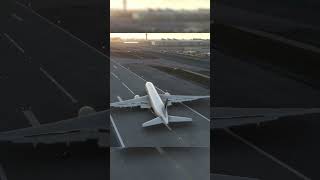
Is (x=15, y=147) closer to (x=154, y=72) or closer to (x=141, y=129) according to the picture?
(x=141, y=129)

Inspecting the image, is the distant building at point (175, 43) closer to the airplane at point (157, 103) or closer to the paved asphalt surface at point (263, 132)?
the paved asphalt surface at point (263, 132)

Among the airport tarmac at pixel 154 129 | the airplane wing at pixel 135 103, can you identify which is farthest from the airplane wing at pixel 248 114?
the airplane wing at pixel 135 103

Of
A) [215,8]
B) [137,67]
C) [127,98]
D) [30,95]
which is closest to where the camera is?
[215,8]

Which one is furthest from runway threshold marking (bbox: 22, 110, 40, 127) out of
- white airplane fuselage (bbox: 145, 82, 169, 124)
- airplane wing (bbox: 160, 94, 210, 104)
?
airplane wing (bbox: 160, 94, 210, 104)

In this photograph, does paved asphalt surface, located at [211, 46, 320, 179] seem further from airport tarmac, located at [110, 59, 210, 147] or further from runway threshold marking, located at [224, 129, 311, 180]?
airport tarmac, located at [110, 59, 210, 147]

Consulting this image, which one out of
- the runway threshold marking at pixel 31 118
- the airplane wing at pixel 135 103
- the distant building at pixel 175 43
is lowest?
the airplane wing at pixel 135 103

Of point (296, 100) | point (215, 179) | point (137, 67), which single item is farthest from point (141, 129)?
point (137, 67)
